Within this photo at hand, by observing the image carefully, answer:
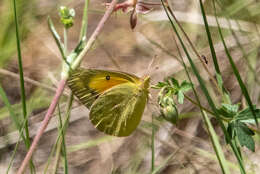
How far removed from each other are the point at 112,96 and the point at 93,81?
0.12m

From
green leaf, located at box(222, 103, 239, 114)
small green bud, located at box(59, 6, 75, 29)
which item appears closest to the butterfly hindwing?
green leaf, located at box(222, 103, 239, 114)

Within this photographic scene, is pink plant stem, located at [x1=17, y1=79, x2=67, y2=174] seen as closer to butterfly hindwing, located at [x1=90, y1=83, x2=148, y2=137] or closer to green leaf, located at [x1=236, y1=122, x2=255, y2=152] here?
butterfly hindwing, located at [x1=90, y1=83, x2=148, y2=137]

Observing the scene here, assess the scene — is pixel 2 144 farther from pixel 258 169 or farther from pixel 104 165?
pixel 258 169

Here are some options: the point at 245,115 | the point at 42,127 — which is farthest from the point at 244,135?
the point at 42,127

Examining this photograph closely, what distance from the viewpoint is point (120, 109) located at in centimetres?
179

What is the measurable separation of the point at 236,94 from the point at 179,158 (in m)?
0.60

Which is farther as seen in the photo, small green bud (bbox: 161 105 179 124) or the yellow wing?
the yellow wing

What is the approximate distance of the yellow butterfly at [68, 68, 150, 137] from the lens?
1669mm

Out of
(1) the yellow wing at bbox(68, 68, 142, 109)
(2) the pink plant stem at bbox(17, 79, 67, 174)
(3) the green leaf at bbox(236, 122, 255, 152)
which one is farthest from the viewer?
(1) the yellow wing at bbox(68, 68, 142, 109)

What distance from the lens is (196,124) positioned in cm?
232

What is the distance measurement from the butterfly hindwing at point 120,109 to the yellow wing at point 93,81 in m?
0.04

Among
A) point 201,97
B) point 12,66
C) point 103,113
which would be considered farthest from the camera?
point 12,66

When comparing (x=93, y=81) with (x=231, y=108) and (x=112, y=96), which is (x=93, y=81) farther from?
(x=231, y=108)

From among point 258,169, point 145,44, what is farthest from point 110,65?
point 258,169
